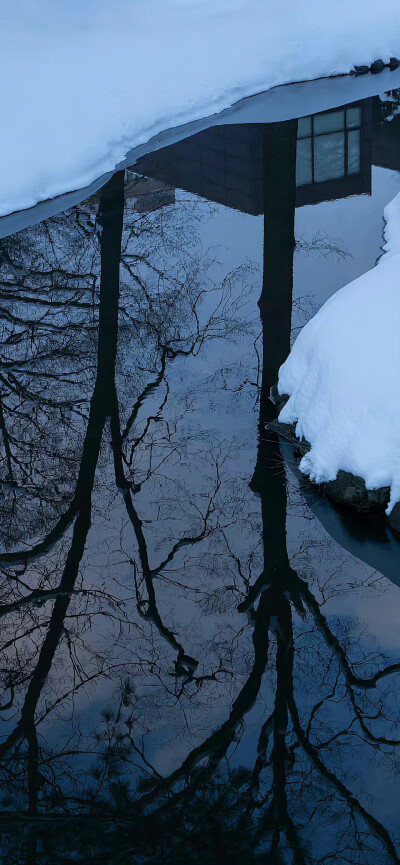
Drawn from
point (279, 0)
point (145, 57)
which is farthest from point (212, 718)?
point (279, 0)

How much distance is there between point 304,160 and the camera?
1998 centimetres

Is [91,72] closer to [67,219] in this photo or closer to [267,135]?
[267,135]

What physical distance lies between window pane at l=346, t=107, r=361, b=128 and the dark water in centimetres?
783

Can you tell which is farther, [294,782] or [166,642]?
[166,642]

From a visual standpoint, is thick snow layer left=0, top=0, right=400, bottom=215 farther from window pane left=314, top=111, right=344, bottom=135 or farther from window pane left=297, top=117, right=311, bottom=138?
window pane left=314, top=111, right=344, bottom=135

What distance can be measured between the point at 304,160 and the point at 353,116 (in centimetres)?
163

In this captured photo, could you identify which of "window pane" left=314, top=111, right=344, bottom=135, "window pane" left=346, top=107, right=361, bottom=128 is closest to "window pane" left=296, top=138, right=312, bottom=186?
"window pane" left=314, top=111, right=344, bottom=135

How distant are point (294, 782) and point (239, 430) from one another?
4348 millimetres

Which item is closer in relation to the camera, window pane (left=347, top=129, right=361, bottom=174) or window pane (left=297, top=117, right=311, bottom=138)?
window pane (left=347, top=129, right=361, bottom=174)

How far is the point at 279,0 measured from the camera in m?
25.6

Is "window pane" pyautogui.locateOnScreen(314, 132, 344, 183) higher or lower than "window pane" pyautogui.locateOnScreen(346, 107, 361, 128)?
lower

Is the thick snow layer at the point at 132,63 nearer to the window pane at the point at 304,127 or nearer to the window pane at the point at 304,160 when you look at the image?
the window pane at the point at 304,127

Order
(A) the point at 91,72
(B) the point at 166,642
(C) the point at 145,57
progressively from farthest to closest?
(C) the point at 145,57
(A) the point at 91,72
(B) the point at 166,642

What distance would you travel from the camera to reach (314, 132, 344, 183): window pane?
19.2 metres
